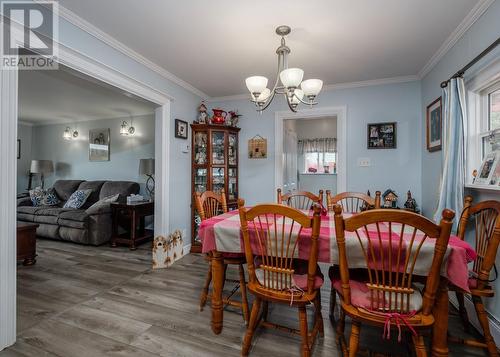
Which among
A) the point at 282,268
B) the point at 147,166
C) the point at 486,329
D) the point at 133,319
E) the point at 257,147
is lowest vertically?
the point at 133,319

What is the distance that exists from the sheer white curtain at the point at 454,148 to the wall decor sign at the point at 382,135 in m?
1.00

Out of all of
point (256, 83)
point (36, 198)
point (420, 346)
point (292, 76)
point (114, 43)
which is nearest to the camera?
point (420, 346)

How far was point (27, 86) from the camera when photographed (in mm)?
3533

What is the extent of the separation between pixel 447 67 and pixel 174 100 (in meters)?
3.09

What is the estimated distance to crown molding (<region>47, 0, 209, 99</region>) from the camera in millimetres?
1945

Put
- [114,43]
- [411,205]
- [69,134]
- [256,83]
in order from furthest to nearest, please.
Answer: [69,134] < [411,205] < [114,43] < [256,83]

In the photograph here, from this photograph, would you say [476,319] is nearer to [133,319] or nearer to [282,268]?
[282,268]

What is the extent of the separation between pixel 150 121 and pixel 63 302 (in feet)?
11.5

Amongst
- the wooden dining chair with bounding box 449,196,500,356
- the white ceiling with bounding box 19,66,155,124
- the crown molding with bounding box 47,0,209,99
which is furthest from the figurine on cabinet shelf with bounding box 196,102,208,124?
the wooden dining chair with bounding box 449,196,500,356

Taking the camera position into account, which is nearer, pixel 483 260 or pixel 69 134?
pixel 483 260

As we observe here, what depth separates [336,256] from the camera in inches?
56.8

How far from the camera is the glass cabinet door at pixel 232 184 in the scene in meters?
3.78

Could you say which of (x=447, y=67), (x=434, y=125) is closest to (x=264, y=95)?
(x=447, y=67)

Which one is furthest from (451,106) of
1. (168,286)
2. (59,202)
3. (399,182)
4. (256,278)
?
(59,202)
